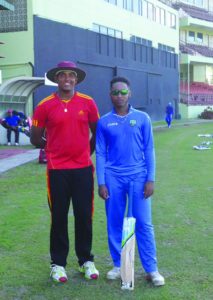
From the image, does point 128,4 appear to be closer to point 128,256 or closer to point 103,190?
point 103,190

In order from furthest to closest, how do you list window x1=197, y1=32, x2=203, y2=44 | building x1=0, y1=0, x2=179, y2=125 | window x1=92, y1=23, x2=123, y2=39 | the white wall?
window x1=197, y1=32, x2=203, y2=44 → window x1=92, y1=23, x2=123, y2=39 → the white wall → building x1=0, y1=0, x2=179, y2=125

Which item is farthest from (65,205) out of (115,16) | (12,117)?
(115,16)

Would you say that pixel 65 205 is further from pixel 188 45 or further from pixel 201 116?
pixel 188 45

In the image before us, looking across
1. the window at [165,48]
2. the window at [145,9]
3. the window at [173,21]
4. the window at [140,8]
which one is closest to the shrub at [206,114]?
the window at [165,48]

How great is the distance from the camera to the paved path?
1460 centimetres

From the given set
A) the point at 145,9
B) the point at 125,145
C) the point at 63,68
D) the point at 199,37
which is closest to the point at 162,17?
the point at 145,9

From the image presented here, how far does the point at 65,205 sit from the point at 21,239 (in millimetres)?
1920

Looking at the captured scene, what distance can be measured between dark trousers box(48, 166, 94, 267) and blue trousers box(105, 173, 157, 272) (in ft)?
0.73

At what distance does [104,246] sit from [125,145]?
1937 mm

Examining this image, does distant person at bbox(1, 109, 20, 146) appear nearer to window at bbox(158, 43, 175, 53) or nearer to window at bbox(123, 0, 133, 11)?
window at bbox(123, 0, 133, 11)

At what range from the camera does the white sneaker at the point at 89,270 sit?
504 cm

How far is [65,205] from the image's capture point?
4.97 m

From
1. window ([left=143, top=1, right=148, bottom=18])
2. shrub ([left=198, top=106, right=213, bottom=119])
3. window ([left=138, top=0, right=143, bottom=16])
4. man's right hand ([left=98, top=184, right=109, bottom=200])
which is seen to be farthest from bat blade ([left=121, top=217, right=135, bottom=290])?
shrub ([left=198, top=106, right=213, bottom=119])

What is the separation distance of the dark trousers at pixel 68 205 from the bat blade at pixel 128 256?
48 centimetres
